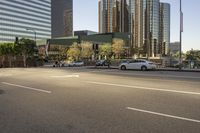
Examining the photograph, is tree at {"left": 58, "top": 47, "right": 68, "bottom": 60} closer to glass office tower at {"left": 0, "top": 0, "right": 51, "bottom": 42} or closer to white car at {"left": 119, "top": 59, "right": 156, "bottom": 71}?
glass office tower at {"left": 0, "top": 0, "right": 51, "bottom": 42}

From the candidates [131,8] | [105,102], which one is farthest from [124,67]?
[131,8]

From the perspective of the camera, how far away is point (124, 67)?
133ft

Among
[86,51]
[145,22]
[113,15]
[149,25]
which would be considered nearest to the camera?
[86,51]

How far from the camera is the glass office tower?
550 ft

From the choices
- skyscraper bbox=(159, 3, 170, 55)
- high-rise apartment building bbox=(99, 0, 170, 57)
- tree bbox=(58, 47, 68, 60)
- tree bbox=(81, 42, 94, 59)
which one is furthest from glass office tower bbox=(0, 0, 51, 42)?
skyscraper bbox=(159, 3, 170, 55)

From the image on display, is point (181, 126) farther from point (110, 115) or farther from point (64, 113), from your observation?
point (64, 113)

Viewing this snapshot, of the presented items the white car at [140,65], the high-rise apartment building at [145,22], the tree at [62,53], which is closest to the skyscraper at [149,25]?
the high-rise apartment building at [145,22]

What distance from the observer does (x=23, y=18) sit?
179625 mm

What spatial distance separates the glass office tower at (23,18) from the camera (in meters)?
168

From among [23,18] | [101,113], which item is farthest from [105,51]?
[101,113]

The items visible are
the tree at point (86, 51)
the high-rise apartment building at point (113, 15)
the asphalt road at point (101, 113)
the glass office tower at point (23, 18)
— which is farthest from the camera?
the high-rise apartment building at point (113, 15)

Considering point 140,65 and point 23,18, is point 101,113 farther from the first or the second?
point 23,18

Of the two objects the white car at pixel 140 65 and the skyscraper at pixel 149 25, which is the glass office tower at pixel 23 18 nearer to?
the skyscraper at pixel 149 25

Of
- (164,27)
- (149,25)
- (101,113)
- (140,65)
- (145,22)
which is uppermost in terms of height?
(145,22)
